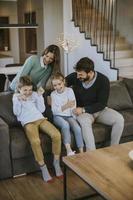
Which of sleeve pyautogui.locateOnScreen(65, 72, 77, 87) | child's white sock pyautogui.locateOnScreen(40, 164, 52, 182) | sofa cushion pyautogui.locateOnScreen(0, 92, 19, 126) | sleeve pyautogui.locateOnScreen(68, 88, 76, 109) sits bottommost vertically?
child's white sock pyautogui.locateOnScreen(40, 164, 52, 182)

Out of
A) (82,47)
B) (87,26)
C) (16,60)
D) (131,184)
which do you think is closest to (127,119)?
(131,184)

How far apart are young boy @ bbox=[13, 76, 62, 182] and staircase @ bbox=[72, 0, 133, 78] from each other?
2.97 meters

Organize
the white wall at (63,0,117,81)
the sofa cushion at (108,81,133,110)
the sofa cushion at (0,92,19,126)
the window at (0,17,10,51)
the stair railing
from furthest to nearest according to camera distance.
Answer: the window at (0,17,10,51) → the stair railing → the white wall at (63,0,117,81) → the sofa cushion at (108,81,133,110) → the sofa cushion at (0,92,19,126)

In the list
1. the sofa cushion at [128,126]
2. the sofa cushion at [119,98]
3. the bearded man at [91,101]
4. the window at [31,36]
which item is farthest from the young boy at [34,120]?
the window at [31,36]

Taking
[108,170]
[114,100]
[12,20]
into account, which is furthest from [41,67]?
[12,20]

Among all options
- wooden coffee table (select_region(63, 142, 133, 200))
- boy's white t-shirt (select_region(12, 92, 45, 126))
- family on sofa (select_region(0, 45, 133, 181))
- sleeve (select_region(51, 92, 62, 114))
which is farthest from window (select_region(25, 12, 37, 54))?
wooden coffee table (select_region(63, 142, 133, 200))

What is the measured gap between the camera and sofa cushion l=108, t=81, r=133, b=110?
12.6 ft

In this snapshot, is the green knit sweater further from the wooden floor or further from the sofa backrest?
the wooden floor

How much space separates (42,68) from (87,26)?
357 centimetres

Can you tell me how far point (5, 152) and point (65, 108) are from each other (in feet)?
2.61

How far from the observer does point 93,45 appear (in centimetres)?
614

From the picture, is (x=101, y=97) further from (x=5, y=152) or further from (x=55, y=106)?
(x=5, y=152)

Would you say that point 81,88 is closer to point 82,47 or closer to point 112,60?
point 112,60

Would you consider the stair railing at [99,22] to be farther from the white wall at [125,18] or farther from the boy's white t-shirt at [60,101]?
the boy's white t-shirt at [60,101]
